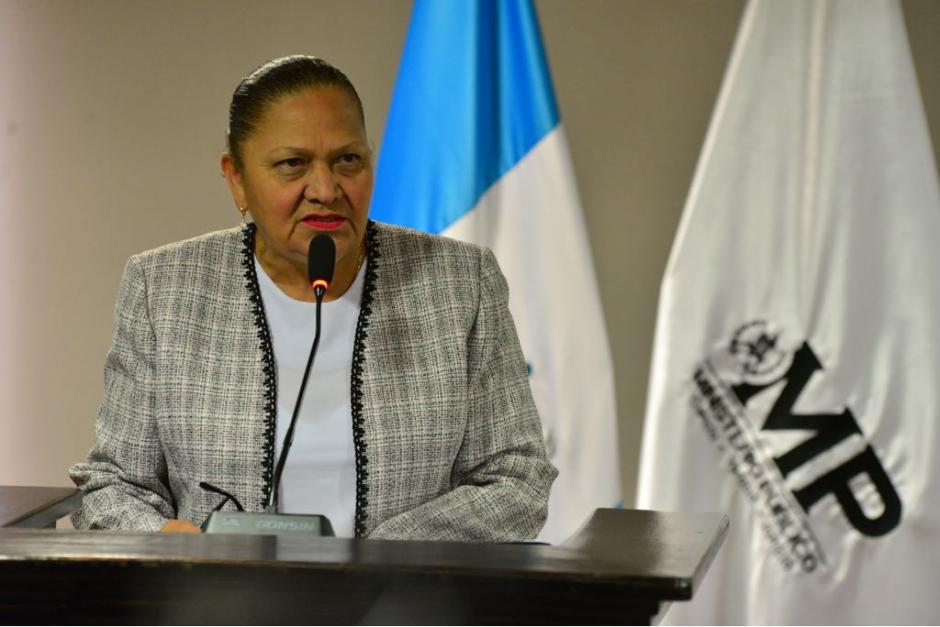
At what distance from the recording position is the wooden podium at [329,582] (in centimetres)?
123

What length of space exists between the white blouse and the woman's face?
0.12 meters

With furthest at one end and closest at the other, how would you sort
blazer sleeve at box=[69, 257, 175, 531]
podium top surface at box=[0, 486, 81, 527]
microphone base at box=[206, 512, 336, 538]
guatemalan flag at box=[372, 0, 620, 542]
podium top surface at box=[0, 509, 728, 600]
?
guatemalan flag at box=[372, 0, 620, 542] < blazer sleeve at box=[69, 257, 175, 531] < podium top surface at box=[0, 486, 81, 527] < microphone base at box=[206, 512, 336, 538] < podium top surface at box=[0, 509, 728, 600]

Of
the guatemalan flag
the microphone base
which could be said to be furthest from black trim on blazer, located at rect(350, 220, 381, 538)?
the guatemalan flag

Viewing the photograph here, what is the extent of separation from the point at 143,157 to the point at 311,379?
1.69 m

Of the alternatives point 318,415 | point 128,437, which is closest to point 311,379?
point 318,415

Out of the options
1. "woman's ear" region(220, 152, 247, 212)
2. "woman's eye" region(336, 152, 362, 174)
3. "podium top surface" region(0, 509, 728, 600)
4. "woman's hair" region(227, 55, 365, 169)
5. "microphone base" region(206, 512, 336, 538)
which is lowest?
"microphone base" region(206, 512, 336, 538)

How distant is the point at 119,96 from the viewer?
347 centimetres

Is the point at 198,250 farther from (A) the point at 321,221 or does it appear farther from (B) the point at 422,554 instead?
(B) the point at 422,554

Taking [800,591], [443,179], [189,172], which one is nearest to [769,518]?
[800,591]

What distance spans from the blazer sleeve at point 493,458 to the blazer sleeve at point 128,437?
37cm

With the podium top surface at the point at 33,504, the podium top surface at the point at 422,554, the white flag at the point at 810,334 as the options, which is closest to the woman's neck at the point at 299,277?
the podium top surface at the point at 33,504

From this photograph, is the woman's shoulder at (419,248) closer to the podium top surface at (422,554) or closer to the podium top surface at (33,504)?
the podium top surface at (33,504)

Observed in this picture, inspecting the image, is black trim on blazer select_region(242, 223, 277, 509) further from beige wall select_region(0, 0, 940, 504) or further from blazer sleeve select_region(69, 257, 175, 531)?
beige wall select_region(0, 0, 940, 504)

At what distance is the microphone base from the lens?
150 cm
